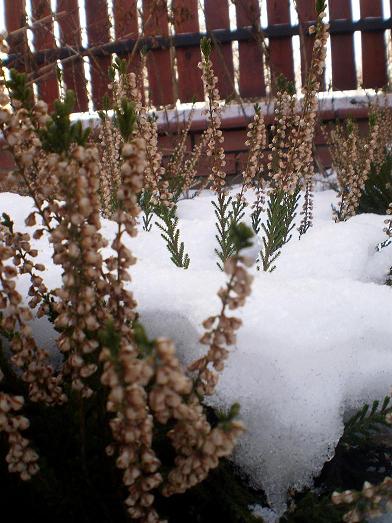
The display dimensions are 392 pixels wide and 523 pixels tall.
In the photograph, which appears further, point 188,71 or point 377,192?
point 188,71

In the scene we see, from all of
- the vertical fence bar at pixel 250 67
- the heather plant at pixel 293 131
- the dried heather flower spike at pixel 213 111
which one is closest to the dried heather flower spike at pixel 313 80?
the heather plant at pixel 293 131

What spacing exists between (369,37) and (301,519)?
6451 mm

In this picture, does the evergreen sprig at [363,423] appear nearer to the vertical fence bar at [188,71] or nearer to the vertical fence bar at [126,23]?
the vertical fence bar at [126,23]

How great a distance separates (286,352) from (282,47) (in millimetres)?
5996

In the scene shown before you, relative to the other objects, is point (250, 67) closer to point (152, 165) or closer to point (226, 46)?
point (226, 46)

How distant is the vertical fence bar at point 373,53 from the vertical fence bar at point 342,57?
0.13 m

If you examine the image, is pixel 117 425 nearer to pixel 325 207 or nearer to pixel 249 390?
pixel 249 390

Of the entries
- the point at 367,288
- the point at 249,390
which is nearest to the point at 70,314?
the point at 249,390

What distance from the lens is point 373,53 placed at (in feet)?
20.8

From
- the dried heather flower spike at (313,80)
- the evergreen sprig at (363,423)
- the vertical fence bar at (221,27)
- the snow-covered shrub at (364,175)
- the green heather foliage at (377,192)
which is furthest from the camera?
the vertical fence bar at (221,27)

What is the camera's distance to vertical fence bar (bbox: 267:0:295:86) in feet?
20.5

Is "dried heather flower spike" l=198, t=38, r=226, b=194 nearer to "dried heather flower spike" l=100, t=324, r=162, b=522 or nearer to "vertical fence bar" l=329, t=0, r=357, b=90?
"dried heather flower spike" l=100, t=324, r=162, b=522

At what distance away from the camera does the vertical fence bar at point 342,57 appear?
6.32 meters

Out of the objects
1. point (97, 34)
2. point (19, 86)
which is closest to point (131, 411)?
point (19, 86)
